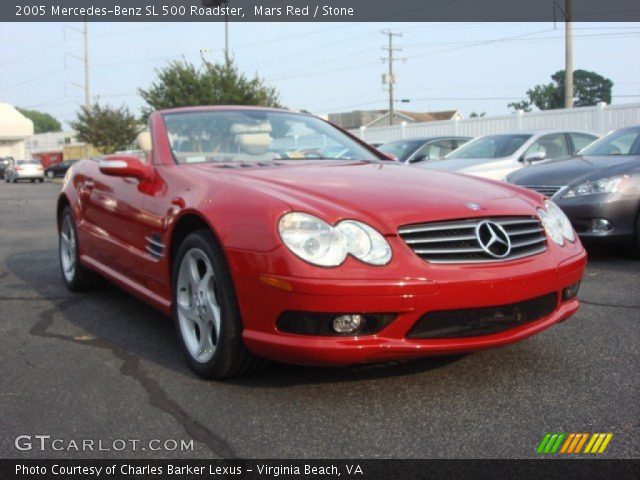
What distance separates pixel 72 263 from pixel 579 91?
75.6m

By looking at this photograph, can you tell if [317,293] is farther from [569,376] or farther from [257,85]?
[257,85]

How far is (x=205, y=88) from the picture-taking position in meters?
35.5

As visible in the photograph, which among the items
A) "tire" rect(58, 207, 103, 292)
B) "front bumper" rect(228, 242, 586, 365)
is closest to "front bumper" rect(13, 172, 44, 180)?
"tire" rect(58, 207, 103, 292)

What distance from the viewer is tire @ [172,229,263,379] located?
129 inches

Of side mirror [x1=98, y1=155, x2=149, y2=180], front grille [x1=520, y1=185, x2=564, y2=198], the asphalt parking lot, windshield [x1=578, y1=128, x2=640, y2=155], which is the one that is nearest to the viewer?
the asphalt parking lot

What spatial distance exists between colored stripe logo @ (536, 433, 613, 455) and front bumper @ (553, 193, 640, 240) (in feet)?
13.3

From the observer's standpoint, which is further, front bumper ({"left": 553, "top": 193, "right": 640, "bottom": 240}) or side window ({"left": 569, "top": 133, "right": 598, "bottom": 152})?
side window ({"left": 569, "top": 133, "right": 598, "bottom": 152})

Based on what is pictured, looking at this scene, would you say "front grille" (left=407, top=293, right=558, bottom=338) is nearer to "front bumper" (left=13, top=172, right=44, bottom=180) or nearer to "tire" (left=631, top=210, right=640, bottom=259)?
"tire" (left=631, top=210, right=640, bottom=259)

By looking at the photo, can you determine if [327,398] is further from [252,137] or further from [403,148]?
[403,148]

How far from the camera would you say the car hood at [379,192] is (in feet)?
10.5

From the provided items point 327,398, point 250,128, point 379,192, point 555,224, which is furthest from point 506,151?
point 327,398

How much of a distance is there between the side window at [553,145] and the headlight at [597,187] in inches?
164
